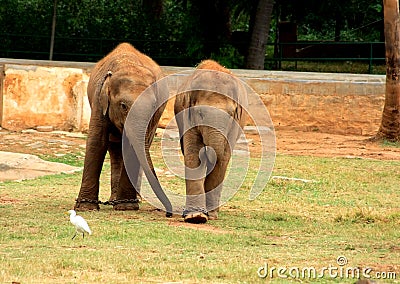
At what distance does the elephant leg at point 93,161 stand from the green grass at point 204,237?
321mm

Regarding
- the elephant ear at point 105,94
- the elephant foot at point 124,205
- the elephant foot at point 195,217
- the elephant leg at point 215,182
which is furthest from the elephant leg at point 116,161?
the elephant foot at point 195,217

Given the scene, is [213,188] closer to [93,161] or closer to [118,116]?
[118,116]

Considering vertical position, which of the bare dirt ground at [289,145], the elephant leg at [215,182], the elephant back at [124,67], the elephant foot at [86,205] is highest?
the elephant back at [124,67]

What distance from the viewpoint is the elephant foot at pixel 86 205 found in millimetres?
12469

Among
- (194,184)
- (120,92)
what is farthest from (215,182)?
(120,92)

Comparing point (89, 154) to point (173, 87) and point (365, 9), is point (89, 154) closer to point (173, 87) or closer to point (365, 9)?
point (173, 87)

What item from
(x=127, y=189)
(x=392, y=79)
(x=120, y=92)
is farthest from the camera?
(x=392, y=79)

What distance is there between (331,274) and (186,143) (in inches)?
150

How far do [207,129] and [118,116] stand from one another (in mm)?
1245

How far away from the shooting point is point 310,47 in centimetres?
3131

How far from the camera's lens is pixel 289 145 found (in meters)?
21.4

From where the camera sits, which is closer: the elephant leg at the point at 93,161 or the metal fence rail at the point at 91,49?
the elephant leg at the point at 93,161

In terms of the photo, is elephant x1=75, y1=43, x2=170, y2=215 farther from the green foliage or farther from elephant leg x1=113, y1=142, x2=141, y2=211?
the green foliage

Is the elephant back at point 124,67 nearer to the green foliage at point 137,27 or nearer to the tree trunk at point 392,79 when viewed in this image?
the tree trunk at point 392,79
